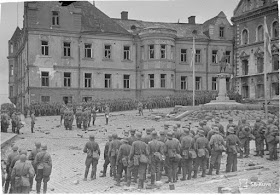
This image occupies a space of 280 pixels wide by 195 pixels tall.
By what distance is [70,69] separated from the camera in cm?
3192

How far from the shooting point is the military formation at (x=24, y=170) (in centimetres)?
959

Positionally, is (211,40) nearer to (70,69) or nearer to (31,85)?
(70,69)

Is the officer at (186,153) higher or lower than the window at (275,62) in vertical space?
lower

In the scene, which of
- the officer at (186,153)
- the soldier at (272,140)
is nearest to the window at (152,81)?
the soldier at (272,140)

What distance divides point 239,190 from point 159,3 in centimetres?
648

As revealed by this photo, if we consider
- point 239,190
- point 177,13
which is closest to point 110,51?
point 177,13

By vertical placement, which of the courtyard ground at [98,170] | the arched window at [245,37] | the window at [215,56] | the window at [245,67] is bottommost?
the courtyard ground at [98,170]

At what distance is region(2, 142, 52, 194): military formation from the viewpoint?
31.5 feet

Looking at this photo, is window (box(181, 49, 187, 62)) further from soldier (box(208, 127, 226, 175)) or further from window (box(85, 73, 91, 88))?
soldier (box(208, 127, 226, 175))

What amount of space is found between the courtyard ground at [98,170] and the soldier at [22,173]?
1283mm

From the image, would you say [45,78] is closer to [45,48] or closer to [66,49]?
[45,48]

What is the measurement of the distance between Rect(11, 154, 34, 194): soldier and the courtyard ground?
128 cm

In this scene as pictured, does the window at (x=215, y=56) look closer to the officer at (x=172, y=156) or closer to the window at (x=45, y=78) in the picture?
the window at (x=45, y=78)

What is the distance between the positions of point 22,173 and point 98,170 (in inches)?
160
